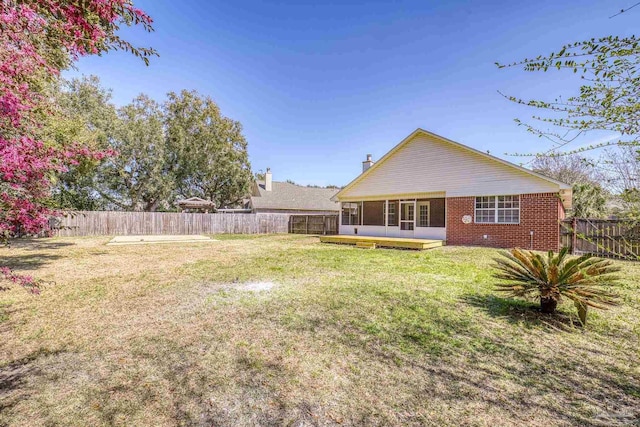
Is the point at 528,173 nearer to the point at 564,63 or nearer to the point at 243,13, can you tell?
the point at 564,63

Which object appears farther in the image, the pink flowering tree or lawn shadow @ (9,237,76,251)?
lawn shadow @ (9,237,76,251)

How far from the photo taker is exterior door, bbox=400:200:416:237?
53.1 feet

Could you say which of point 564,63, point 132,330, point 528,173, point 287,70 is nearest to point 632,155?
point 564,63

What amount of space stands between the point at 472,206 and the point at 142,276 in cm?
1348

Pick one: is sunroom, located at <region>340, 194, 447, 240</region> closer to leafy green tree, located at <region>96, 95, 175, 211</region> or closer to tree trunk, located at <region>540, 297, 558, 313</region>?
tree trunk, located at <region>540, 297, 558, 313</region>

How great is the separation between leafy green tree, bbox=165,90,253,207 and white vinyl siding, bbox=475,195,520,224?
1019 inches

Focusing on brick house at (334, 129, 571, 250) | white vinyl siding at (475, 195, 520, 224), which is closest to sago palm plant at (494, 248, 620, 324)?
brick house at (334, 129, 571, 250)

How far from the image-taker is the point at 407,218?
665 inches

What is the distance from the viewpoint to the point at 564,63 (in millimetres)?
2213

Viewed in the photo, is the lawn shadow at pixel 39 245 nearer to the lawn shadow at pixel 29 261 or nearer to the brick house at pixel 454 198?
the lawn shadow at pixel 29 261

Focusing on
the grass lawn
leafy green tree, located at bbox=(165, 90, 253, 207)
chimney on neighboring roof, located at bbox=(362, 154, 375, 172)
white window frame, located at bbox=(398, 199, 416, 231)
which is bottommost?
the grass lawn

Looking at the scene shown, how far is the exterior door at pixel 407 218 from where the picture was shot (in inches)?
637

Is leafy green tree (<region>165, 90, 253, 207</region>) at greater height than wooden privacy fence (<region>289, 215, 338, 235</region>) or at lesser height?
greater

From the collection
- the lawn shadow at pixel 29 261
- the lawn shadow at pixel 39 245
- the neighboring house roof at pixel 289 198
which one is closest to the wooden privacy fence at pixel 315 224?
the neighboring house roof at pixel 289 198
